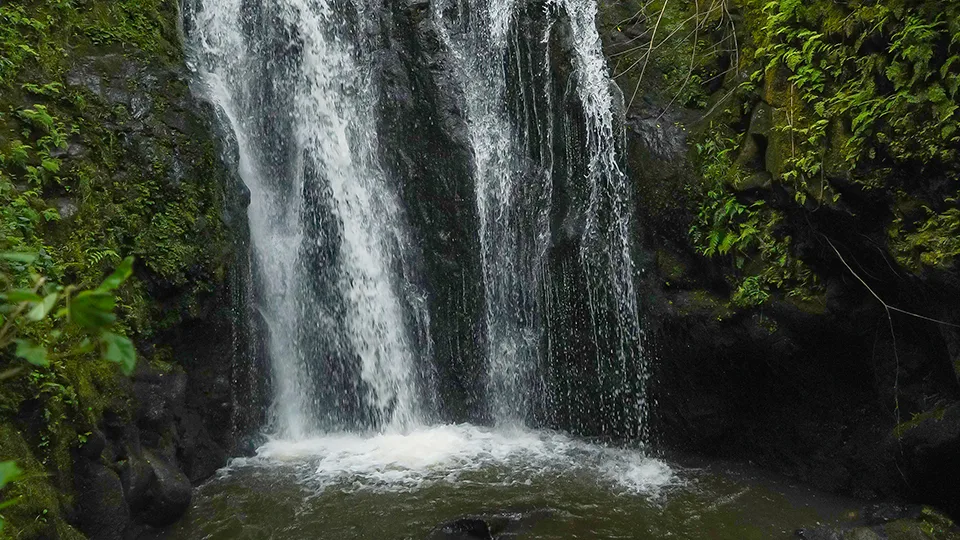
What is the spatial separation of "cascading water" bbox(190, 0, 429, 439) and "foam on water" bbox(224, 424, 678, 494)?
44 cm

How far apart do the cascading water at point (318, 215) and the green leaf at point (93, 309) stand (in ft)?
22.4

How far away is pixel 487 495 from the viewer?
6.24 metres

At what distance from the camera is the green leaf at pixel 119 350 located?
1.35 metres

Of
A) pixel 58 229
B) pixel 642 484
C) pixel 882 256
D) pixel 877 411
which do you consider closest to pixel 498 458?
pixel 642 484

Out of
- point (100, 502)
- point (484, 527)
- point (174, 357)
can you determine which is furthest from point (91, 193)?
point (484, 527)

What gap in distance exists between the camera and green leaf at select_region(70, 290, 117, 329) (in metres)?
1.29

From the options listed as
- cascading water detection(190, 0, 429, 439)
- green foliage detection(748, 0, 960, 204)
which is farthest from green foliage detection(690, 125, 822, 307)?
cascading water detection(190, 0, 429, 439)

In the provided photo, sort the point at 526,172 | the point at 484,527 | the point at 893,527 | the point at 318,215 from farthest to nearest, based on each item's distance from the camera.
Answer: the point at 318,215, the point at 526,172, the point at 484,527, the point at 893,527

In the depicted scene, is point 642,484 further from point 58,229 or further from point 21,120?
point 21,120

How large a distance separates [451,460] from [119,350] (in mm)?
6059

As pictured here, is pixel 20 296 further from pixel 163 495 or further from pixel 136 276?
pixel 136 276

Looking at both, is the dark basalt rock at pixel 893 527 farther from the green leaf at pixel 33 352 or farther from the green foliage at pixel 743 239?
the green leaf at pixel 33 352

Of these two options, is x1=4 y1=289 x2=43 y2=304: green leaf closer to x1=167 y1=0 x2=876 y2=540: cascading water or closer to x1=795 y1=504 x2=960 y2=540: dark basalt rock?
x1=795 y1=504 x2=960 y2=540: dark basalt rock

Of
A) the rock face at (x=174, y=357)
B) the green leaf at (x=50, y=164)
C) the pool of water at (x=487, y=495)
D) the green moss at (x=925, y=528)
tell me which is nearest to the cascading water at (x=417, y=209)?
the pool of water at (x=487, y=495)
